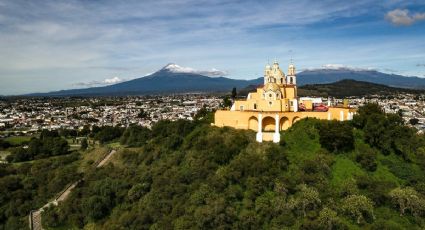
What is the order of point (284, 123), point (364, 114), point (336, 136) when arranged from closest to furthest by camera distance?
1. point (336, 136)
2. point (364, 114)
3. point (284, 123)

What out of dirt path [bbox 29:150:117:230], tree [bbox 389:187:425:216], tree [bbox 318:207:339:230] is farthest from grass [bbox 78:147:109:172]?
tree [bbox 389:187:425:216]

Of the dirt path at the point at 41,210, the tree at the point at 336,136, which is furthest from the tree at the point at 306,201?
the dirt path at the point at 41,210

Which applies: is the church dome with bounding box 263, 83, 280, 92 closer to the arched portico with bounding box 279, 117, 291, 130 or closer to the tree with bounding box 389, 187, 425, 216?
the arched portico with bounding box 279, 117, 291, 130

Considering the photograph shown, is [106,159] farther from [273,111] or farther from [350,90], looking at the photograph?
[350,90]

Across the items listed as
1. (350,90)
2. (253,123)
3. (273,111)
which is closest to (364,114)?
(273,111)

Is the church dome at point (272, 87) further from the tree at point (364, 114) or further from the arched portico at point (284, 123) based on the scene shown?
the tree at point (364, 114)

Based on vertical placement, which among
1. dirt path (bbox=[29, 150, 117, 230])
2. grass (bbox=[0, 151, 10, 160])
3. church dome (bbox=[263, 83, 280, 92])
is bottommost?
dirt path (bbox=[29, 150, 117, 230])
